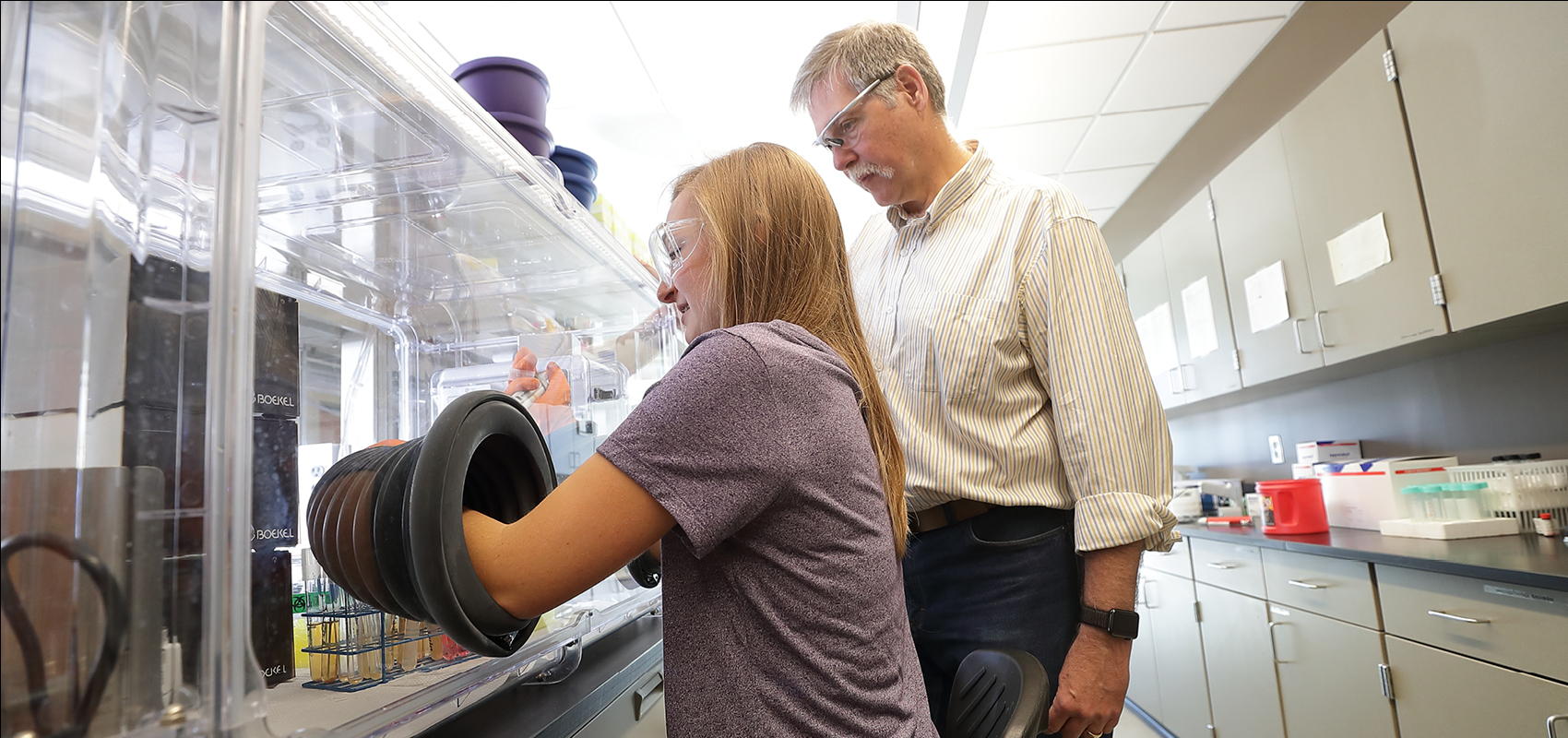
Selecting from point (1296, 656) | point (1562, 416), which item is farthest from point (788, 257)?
point (1562, 416)

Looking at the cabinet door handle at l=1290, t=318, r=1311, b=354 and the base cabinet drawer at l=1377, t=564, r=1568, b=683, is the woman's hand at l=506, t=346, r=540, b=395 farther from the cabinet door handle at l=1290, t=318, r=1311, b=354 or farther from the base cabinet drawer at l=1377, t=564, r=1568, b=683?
the cabinet door handle at l=1290, t=318, r=1311, b=354

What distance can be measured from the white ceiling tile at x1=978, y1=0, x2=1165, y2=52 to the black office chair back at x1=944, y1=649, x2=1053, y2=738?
2531 millimetres

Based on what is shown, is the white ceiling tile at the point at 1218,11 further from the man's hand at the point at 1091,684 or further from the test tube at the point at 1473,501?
the man's hand at the point at 1091,684

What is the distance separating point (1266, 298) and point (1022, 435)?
2.22 metres

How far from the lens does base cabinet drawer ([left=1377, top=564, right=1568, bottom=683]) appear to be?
58.9 inches

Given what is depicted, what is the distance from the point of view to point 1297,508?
8.80 feet

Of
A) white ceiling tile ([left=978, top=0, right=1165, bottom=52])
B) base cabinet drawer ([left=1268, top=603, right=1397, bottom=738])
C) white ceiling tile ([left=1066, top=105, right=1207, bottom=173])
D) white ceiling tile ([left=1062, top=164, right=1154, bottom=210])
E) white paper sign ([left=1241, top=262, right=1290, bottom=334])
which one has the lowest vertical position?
base cabinet drawer ([left=1268, top=603, right=1397, bottom=738])

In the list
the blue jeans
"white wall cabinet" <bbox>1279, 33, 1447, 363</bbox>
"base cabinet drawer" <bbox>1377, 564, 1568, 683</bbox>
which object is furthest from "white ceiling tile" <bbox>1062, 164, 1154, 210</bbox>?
the blue jeans

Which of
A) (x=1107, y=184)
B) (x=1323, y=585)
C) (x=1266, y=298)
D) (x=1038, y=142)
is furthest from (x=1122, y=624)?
(x=1107, y=184)

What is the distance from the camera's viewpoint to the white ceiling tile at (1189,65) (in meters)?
3.15

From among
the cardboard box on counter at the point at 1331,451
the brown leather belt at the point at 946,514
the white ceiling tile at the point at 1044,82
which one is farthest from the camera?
the white ceiling tile at the point at 1044,82

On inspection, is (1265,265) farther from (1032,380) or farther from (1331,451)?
(1032,380)

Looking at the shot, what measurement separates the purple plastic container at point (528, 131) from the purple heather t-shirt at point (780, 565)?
730mm

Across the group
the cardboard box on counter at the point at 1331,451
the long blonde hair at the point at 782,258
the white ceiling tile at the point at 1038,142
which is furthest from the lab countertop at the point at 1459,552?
the white ceiling tile at the point at 1038,142
